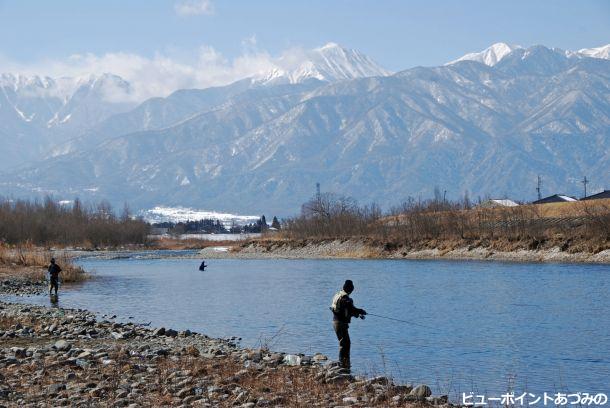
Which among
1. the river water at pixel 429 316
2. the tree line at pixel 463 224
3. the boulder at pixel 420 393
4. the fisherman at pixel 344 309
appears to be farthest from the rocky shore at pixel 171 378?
the tree line at pixel 463 224

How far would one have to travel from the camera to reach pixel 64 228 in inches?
5408

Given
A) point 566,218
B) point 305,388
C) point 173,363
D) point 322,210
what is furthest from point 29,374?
point 322,210

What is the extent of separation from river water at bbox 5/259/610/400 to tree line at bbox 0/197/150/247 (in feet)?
211

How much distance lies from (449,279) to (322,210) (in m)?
76.3

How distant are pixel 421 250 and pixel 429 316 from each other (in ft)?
163

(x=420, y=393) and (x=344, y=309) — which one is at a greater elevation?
(x=344, y=309)

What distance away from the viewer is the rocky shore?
1595 centimetres

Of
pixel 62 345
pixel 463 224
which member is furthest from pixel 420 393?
pixel 463 224

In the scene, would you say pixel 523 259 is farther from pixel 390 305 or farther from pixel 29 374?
pixel 29 374

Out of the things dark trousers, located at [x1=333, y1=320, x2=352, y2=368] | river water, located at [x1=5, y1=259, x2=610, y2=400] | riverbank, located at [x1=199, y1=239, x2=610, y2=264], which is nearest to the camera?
dark trousers, located at [x1=333, y1=320, x2=352, y2=368]

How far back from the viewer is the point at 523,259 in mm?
69875

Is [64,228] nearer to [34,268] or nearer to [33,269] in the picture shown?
[34,268]

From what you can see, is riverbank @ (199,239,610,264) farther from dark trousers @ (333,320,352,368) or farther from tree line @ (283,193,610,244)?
dark trousers @ (333,320,352,368)

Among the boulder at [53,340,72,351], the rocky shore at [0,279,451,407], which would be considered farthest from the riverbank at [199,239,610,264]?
the boulder at [53,340,72,351]
